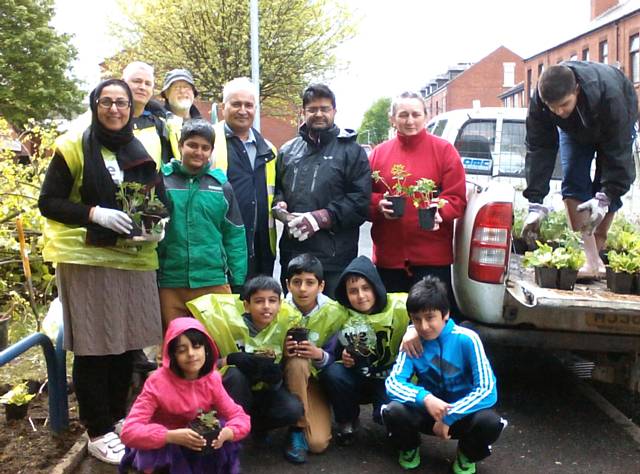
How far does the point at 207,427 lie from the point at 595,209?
281cm

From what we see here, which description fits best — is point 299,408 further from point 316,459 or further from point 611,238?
point 611,238

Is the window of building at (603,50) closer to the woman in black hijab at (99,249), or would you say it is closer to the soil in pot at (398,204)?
the soil in pot at (398,204)

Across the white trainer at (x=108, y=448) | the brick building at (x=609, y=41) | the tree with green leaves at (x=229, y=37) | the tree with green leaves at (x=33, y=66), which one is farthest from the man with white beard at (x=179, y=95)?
the tree with green leaves at (x=33, y=66)

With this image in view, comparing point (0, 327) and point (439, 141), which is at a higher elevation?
point (439, 141)

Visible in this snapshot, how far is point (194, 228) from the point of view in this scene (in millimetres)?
3742

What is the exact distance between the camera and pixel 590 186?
15.6 feet

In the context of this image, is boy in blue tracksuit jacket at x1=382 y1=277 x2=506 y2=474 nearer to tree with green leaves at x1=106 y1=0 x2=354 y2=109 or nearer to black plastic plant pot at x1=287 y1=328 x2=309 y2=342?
black plastic plant pot at x1=287 y1=328 x2=309 y2=342

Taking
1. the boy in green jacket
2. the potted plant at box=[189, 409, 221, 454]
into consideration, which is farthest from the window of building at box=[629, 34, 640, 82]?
the potted plant at box=[189, 409, 221, 454]

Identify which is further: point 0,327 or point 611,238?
point 0,327

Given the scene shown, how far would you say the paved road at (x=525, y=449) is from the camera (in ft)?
11.6

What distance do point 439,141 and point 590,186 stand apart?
4.11 ft

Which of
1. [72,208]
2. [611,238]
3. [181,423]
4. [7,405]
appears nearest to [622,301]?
[611,238]

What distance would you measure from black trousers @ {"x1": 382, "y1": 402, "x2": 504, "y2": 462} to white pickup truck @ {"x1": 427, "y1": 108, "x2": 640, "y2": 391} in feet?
2.08

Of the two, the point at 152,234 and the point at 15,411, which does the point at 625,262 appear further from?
the point at 15,411
